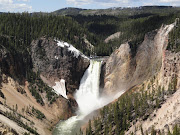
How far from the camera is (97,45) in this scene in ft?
428

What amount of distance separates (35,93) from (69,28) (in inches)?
1969

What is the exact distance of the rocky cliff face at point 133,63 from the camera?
78.2 meters

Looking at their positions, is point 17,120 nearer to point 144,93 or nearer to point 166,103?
point 144,93

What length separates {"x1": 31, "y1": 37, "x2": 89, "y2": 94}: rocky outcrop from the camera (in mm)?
87188

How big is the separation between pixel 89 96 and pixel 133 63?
64.8 ft

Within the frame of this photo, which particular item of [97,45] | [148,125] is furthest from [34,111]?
[97,45]

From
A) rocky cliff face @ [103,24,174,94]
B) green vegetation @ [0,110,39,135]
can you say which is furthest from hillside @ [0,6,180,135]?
green vegetation @ [0,110,39,135]

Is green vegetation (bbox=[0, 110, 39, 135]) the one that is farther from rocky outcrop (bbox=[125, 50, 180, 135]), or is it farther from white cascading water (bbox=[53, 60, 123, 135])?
rocky outcrop (bbox=[125, 50, 180, 135])

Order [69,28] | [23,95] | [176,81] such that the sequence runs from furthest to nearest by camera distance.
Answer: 1. [69,28]
2. [23,95]
3. [176,81]

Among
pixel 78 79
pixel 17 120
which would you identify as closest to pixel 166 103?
pixel 17 120

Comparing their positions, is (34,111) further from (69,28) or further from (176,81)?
(69,28)

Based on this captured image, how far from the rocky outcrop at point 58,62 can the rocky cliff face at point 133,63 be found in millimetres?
10883

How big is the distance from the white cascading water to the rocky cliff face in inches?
160

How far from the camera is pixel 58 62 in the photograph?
89.1 metres
